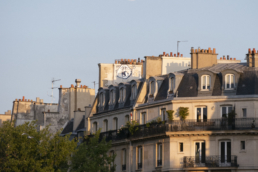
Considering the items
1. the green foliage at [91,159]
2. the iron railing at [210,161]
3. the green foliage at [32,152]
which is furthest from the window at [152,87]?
the green foliage at [32,152]

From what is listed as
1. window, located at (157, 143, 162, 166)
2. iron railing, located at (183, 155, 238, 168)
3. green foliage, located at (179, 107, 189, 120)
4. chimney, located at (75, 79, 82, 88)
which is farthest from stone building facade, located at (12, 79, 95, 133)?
iron railing, located at (183, 155, 238, 168)

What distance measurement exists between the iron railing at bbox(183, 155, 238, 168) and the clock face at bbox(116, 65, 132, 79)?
721 inches

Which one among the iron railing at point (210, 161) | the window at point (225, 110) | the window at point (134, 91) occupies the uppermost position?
the window at point (134, 91)

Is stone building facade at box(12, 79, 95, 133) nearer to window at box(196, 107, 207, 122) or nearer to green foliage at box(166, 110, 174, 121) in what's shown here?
green foliage at box(166, 110, 174, 121)

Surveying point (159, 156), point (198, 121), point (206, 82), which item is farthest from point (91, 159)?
point (206, 82)

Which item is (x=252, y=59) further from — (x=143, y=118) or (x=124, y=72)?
(x=124, y=72)

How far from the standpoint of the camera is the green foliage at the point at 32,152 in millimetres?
48781

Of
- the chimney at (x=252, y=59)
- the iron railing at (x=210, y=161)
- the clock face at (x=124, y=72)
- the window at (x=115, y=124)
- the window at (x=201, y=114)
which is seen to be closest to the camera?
the iron railing at (x=210, y=161)

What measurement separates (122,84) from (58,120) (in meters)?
19.8

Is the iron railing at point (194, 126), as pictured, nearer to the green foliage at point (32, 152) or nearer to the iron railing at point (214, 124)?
the iron railing at point (214, 124)

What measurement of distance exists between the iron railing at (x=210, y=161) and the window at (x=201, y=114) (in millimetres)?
2711

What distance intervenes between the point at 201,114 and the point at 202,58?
5672mm

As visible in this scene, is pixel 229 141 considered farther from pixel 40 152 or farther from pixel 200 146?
pixel 40 152

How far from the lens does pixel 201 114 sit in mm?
50188
